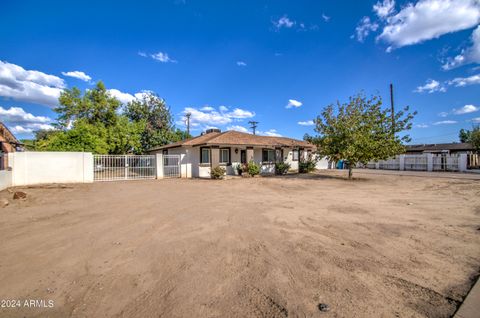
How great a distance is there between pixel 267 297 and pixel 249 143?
17.2 metres

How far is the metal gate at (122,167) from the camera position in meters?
15.7

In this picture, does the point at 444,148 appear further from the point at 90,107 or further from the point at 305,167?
the point at 90,107

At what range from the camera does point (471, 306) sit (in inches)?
97.2

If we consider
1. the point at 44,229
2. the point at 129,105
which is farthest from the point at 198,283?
the point at 129,105

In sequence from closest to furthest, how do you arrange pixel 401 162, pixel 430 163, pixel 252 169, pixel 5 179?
pixel 5 179, pixel 252 169, pixel 430 163, pixel 401 162

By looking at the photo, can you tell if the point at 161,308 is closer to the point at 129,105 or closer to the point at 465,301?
the point at 465,301

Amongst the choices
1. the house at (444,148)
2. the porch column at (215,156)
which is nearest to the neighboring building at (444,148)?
the house at (444,148)

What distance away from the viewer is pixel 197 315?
2.41 meters

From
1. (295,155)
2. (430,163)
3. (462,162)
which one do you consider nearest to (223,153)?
(295,155)

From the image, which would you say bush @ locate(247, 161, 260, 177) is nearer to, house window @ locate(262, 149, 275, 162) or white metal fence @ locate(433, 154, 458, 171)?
house window @ locate(262, 149, 275, 162)

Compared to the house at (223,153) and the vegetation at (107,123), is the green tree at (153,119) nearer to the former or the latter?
the vegetation at (107,123)

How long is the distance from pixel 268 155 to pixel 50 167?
17.2 meters

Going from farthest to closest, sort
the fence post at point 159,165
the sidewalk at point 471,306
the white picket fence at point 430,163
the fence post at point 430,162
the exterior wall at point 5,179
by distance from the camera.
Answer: the fence post at point 430,162 < the white picket fence at point 430,163 < the fence post at point 159,165 < the exterior wall at point 5,179 < the sidewalk at point 471,306

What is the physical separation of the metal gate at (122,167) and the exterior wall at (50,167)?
3.61 feet
